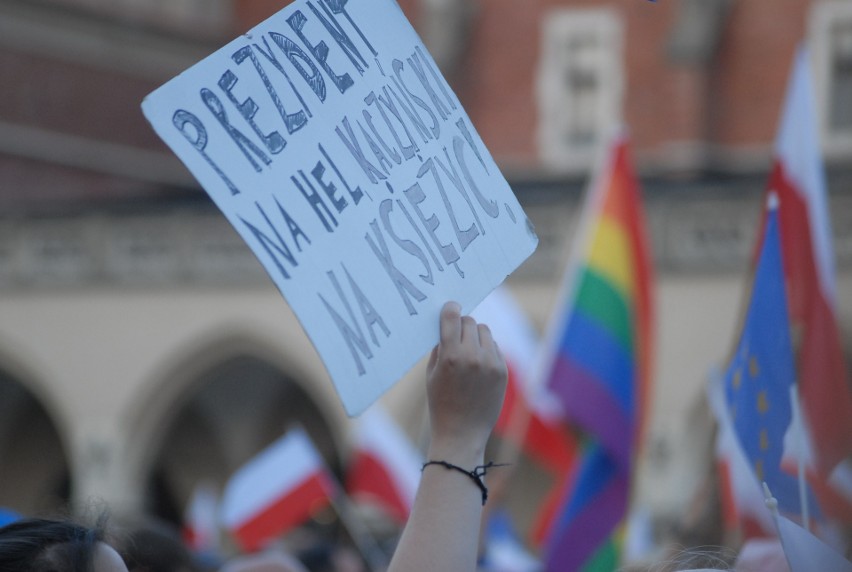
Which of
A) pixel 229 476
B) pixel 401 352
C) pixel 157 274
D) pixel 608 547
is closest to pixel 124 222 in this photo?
pixel 157 274

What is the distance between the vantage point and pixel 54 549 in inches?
75.9

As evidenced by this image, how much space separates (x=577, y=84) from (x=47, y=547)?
17210mm

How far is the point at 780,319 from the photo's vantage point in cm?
314

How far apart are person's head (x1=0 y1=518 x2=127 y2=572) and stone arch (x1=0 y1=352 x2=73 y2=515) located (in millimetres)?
18865

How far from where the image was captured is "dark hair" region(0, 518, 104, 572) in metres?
1.89

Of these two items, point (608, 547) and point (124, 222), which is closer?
point (608, 547)

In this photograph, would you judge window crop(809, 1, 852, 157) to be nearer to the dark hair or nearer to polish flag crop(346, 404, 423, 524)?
polish flag crop(346, 404, 423, 524)

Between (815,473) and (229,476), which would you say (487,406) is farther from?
(229,476)

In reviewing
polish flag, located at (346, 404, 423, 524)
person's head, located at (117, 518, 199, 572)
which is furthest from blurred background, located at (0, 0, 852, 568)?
person's head, located at (117, 518, 199, 572)

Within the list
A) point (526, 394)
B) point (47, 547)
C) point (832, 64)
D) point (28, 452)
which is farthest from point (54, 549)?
point (28, 452)

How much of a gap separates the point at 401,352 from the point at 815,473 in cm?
178

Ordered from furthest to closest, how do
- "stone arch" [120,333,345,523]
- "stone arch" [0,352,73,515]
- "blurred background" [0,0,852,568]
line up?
"stone arch" [0,352,73,515]
"stone arch" [120,333,345,523]
"blurred background" [0,0,852,568]

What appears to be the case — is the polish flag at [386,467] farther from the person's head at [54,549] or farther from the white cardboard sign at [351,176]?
the person's head at [54,549]

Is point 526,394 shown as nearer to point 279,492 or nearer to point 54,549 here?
point 279,492
